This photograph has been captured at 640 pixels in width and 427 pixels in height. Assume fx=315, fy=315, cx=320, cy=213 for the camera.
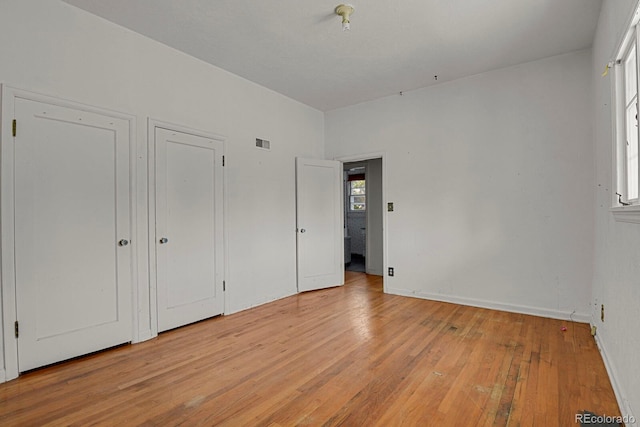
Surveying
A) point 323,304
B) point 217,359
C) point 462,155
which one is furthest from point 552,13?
point 217,359

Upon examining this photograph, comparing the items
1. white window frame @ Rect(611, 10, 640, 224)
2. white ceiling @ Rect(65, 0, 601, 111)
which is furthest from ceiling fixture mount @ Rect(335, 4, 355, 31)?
white window frame @ Rect(611, 10, 640, 224)

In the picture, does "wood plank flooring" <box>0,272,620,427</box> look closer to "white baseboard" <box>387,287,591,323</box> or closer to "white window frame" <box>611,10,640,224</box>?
"white baseboard" <box>387,287,591,323</box>

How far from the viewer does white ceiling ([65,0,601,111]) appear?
8.52 ft

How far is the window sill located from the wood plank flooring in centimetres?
112

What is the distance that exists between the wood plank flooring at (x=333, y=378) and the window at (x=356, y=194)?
214 inches

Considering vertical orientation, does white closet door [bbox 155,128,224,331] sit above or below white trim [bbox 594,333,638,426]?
above

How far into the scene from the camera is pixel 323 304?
4113 mm

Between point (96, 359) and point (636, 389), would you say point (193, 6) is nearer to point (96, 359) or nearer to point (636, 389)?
point (96, 359)

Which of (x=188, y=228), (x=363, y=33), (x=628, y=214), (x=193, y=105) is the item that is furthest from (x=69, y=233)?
(x=628, y=214)

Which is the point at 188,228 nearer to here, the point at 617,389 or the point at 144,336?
the point at 144,336

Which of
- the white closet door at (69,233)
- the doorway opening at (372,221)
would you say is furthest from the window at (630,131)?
the doorway opening at (372,221)

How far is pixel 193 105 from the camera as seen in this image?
3.43 metres

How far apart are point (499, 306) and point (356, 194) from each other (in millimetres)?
5364

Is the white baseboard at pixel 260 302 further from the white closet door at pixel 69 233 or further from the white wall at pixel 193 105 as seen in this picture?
the white closet door at pixel 69 233
